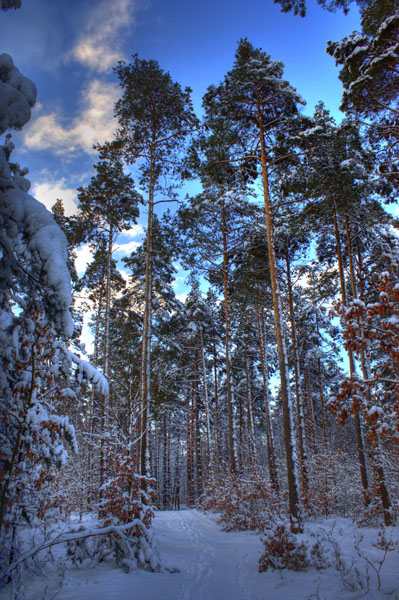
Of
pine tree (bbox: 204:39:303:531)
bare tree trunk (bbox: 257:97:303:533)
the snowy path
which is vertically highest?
pine tree (bbox: 204:39:303:531)

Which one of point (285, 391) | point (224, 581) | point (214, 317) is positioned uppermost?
point (214, 317)

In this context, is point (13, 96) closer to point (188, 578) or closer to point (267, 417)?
point (188, 578)

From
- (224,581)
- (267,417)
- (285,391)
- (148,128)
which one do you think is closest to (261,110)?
(148,128)

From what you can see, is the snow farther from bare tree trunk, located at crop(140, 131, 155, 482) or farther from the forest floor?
bare tree trunk, located at crop(140, 131, 155, 482)

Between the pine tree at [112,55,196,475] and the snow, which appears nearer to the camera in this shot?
the snow

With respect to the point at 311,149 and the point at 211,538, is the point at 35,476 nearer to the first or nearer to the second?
the point at 211,538

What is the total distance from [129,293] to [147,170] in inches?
264

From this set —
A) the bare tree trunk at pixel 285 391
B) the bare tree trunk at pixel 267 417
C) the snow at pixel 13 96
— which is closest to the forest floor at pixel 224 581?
the bare tree trunk at pixel 285 391

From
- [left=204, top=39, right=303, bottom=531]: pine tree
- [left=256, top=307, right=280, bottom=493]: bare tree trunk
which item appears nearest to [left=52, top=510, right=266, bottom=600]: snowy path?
[left=204, top=39, right=303, bottom=531]: pine tree

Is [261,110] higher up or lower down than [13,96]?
higher up

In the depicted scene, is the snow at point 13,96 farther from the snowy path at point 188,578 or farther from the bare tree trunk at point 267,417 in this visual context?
the bare tree trunk at point 267,417

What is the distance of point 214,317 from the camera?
70.9ft

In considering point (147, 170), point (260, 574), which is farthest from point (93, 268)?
point (260, 574)

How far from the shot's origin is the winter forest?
4207mm
